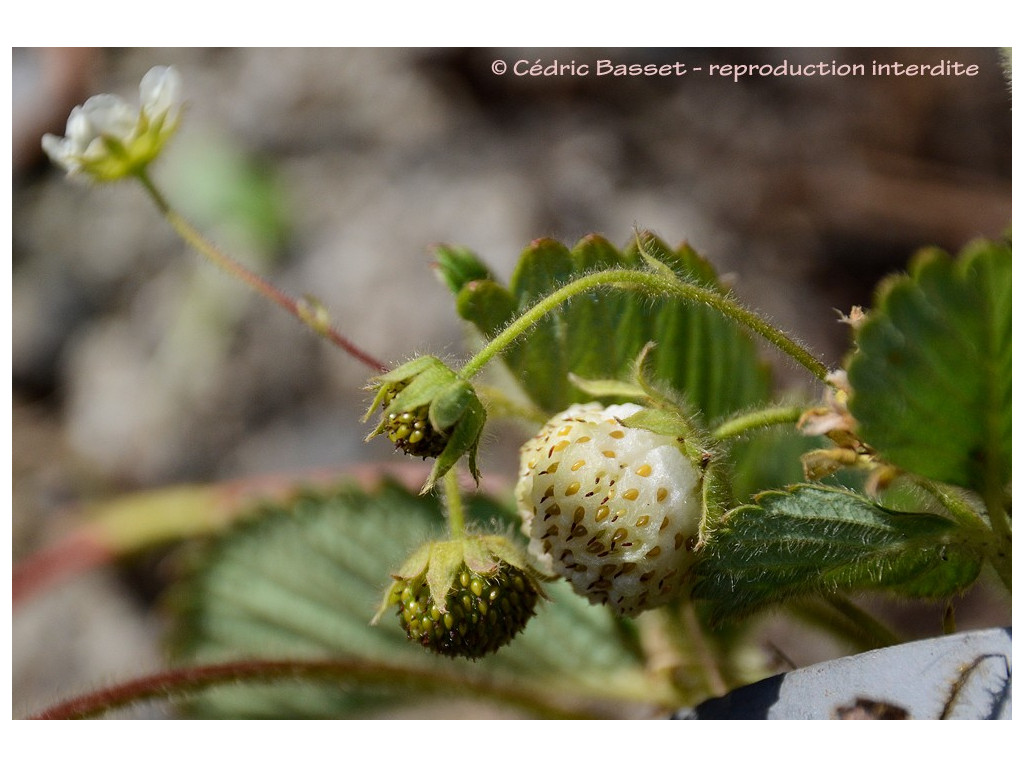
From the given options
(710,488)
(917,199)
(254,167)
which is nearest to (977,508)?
(710,488)

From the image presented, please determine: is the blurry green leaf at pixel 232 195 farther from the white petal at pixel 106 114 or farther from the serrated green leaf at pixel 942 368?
the serrated green leaf at pixel 942 368

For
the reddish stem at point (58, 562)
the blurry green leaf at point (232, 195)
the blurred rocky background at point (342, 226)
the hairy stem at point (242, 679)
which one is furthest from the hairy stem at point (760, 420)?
the blurry green leaf at point (232, 195)

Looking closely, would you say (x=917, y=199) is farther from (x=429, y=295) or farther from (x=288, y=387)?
(x=288, y=387)

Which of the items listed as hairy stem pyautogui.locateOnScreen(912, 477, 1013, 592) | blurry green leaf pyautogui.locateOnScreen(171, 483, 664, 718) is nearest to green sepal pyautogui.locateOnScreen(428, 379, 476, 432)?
hairy stem pyautogui.locateOnScreen(912, 477, 1013, 592)

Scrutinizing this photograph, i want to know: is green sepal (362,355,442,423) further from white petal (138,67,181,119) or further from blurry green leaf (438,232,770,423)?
white petal (138,67,181,119)

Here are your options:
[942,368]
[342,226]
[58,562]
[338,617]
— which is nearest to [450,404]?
[942,368]
